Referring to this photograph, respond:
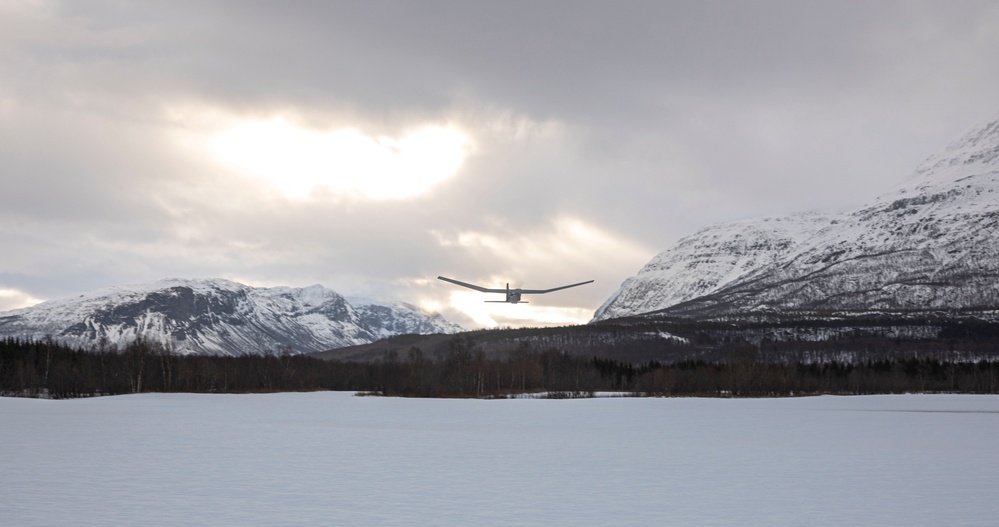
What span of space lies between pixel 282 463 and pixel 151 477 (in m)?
6.79

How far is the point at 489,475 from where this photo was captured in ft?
117

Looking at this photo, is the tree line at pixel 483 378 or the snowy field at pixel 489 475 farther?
the tree line at pixel 483 378

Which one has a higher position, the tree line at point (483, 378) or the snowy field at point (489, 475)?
the tree line at point (483, 378)

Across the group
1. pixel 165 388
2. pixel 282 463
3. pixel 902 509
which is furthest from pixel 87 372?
pixel 902 509

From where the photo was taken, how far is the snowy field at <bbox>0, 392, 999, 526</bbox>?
84.6 ft

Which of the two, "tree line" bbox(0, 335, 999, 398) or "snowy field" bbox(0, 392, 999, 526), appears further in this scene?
"tree line" bbox(0, 335, 999, 398)

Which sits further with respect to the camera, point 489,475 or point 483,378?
point 483,378

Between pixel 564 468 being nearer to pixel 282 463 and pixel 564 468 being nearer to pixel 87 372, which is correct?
pixel 282 463

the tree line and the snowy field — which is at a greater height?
the tree line

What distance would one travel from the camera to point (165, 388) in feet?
555

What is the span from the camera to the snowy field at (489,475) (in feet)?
84.6

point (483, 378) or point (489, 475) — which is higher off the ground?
point (483, 378)

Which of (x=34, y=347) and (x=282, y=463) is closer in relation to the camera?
(x=282, y=463)

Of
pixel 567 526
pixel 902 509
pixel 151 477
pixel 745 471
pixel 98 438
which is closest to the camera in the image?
pixel 567 526
